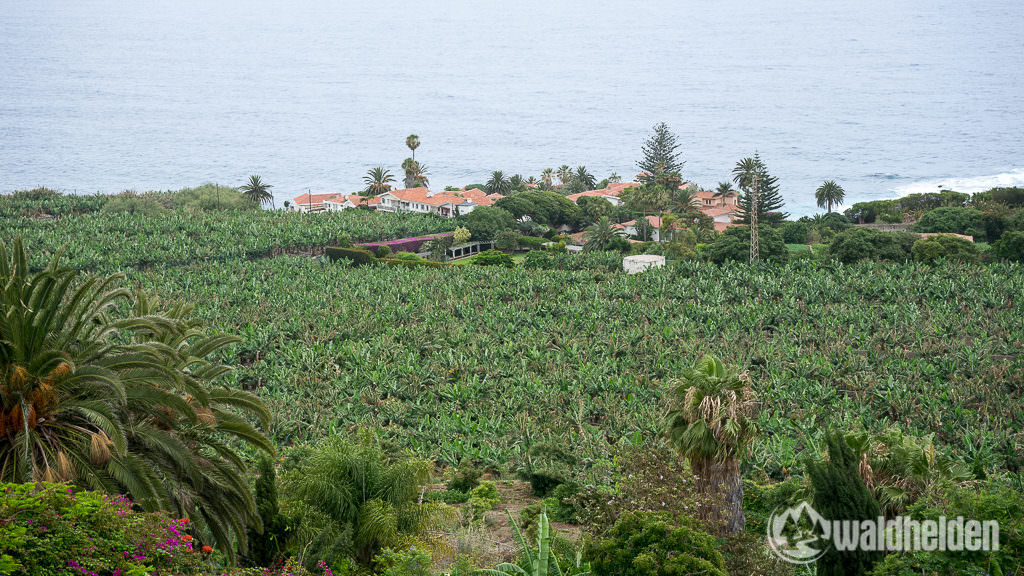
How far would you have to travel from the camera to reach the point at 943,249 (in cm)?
5572

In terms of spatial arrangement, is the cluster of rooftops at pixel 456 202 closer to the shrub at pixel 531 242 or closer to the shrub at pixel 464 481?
the shrub at pixel 531 242

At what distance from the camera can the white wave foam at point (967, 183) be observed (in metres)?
153

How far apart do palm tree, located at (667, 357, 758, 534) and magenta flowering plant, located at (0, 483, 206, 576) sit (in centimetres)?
842

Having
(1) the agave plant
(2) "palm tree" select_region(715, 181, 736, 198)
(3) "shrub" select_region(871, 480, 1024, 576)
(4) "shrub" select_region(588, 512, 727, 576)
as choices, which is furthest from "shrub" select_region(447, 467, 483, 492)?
(2) "palm tree" select_region(715, 181, 736, 198)

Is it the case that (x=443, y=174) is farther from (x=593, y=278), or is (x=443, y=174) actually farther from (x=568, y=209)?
(x=593, y=278)

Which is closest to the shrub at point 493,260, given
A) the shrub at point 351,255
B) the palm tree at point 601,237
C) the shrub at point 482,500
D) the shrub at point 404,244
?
the shrub at point 404,244

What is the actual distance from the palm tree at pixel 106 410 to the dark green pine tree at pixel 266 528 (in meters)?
0.89

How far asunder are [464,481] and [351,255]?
1805 inches

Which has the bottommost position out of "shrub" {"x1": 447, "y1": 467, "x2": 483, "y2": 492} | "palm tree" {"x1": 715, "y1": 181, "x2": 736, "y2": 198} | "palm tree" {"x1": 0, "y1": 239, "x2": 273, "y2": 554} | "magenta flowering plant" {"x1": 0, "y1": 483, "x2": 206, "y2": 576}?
"shrub" {"x1": 447, "y1": 467, "x2": 483, "y2": 492}

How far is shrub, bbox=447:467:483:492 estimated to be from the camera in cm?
2039

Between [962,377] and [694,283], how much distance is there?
58.5 ft

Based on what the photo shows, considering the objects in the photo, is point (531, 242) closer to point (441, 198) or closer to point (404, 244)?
point (404, 244)

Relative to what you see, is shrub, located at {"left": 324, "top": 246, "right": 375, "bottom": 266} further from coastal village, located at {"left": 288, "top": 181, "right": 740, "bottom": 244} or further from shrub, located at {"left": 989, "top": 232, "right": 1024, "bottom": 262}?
shrub, located at {"left": 989, "top": 232, "right": 1024, "bottom": 262}

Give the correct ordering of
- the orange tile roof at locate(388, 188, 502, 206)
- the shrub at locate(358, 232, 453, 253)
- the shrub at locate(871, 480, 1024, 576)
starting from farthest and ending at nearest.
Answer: the orange tile roof at locate(388, 188, 502, 206)
the shrub at locate(358, 232, 453, 253)
the shrub at locate(871, 480, 1024, 576)
